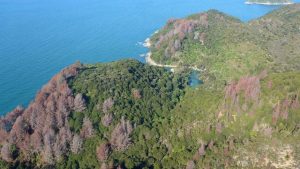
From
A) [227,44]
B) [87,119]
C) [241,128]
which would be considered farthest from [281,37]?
[87,119]

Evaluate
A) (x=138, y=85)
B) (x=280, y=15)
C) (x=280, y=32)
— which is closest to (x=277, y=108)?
(x=138, y=85)

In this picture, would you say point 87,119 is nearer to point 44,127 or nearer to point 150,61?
point 44,127

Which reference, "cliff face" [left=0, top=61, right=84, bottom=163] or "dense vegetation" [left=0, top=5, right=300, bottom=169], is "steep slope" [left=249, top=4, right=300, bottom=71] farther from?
"cliff face" [left=0, top=61, right=84, bottom=163]

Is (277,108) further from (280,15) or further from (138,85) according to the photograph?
(280,15)

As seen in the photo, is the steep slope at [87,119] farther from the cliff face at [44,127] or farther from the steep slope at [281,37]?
the steep slope at [281,37]

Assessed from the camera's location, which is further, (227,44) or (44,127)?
(227,44)

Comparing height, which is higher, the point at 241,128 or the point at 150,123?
the point at 150,123

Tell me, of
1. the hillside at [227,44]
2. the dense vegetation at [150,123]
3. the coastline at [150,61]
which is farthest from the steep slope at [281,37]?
the dense vegetation at [150,123]

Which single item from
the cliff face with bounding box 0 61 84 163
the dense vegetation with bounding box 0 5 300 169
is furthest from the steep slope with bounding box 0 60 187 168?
the dense vegetation with bounding box 0 5 300 169
